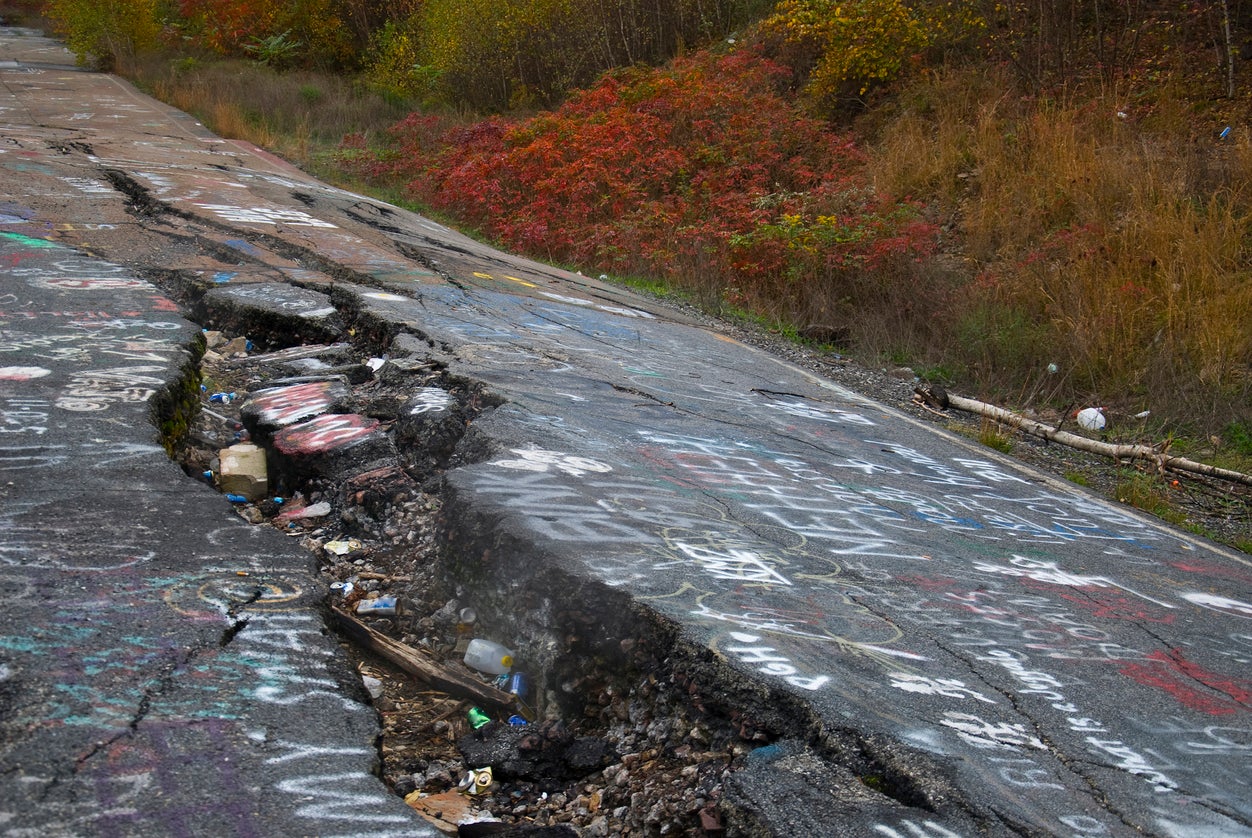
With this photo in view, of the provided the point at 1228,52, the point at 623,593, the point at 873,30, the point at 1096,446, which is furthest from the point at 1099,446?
the point at 873,30

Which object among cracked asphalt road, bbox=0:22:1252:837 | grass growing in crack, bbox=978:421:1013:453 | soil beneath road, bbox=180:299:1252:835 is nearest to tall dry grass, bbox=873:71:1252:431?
grass growing in crack, bbox=978:421:1013:453

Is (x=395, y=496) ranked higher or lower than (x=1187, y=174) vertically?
lower

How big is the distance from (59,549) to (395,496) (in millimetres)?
1304

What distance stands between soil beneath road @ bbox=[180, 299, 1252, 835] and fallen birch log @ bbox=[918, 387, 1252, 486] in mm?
5099

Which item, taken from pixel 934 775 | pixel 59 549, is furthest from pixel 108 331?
pixel 934 775

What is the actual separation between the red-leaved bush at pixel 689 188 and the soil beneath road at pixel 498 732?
6.98 m

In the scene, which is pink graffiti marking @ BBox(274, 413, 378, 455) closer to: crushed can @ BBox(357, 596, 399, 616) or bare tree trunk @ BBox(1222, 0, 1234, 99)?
crushed can @ BBox(357, 596, 399, 616)

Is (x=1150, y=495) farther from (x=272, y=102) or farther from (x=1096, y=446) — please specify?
(x=272, y=102)

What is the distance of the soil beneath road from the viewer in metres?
2.25

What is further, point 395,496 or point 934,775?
point 395,496

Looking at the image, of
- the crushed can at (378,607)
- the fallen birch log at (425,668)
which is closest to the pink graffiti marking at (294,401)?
the crushed can at (378,607)

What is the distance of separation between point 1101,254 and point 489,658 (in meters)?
7.95

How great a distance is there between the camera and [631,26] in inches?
720

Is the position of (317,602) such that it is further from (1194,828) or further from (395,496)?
(1194,828)
